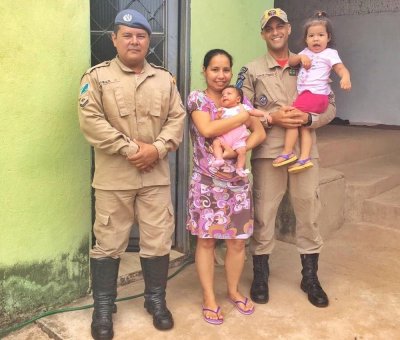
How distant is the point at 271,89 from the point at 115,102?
3.49 feet

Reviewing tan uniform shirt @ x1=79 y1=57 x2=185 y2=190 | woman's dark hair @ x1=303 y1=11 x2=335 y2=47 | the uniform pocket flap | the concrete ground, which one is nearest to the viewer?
tan uniform shirt @ x1=79 y1=57 x2=185 y2=190

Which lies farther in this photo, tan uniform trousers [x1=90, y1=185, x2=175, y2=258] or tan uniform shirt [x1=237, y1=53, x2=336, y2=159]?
tan uniform shirt [x1=237, y1=53, x2=336, y2=159]

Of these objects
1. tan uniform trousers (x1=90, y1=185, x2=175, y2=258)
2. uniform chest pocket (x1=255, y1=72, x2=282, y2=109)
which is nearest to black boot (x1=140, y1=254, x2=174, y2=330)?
tan uniform trousers (x1=90, y1=185, x2=175, y2=258)

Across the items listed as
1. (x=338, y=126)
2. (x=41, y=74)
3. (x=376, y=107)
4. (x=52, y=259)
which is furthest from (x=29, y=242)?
(x=376, y=107)

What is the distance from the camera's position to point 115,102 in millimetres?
2609

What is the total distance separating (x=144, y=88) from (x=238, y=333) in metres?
1.54

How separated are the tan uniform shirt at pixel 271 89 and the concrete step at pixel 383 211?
1.97 m

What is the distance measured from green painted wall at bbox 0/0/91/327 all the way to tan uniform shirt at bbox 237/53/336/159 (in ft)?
3.49

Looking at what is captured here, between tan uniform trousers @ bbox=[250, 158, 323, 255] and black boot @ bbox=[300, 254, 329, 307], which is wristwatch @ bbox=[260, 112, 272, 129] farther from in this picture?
black boot @ bbox=[300, 254, 329, 307]

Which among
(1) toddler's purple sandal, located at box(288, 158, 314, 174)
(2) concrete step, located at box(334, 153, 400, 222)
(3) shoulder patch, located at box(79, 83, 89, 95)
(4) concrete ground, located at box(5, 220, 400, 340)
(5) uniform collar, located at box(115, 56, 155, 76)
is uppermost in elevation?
(5) uniform collar, located at box(115, 56, 155, 76)

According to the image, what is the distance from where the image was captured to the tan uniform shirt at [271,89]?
3.08 meters

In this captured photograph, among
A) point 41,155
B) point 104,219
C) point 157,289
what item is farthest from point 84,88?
point 157,289

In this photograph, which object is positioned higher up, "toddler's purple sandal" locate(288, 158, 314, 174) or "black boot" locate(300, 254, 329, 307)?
"toddler's purple sandal" locate(288, 158, 314, 174)

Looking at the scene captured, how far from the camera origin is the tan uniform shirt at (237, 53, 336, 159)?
3.08m
